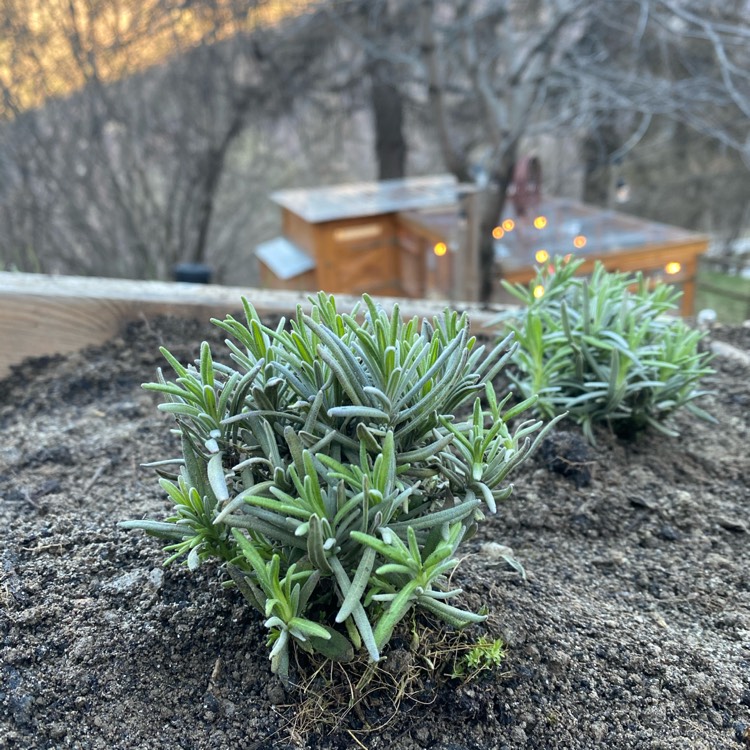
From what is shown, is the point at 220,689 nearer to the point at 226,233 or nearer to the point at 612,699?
the point at 612,699

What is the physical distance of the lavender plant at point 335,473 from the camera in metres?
0.93

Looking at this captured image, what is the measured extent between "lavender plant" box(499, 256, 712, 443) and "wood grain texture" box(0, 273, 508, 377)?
0.44 meters

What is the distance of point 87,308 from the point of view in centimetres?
227

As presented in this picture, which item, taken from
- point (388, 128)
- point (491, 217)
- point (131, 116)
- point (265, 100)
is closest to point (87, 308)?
point (491, 217)

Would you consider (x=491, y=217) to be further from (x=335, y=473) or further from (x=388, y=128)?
(x=335, y=473)

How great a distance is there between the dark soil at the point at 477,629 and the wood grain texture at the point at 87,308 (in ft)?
1.74

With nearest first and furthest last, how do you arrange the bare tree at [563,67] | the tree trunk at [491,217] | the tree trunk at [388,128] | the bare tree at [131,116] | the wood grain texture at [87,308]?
1. the wood grain texture at [87,308]
2. the bare tree at [563,67]
3. the tree trunk at [491,217]
4. the bare tree at [131,116]
5. the tree trunk at [388,128]

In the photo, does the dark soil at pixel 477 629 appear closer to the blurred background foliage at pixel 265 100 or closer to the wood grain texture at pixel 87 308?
the wood grain texture at pixel 87 308

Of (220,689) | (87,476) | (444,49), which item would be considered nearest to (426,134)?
(444,49)

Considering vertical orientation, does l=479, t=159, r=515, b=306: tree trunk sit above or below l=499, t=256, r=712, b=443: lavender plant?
below

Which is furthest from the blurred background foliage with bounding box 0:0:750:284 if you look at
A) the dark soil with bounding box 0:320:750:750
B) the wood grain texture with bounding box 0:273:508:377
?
the dark soil with bounding box 0:320:750:750

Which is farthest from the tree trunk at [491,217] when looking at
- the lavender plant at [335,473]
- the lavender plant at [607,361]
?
the lavender plant at [335,473]

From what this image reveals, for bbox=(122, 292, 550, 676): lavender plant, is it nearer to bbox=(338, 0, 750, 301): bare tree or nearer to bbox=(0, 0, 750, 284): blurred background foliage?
bbox=(338, 0, 750, 301): bare tree

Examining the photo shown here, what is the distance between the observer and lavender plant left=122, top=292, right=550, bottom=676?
932mm
